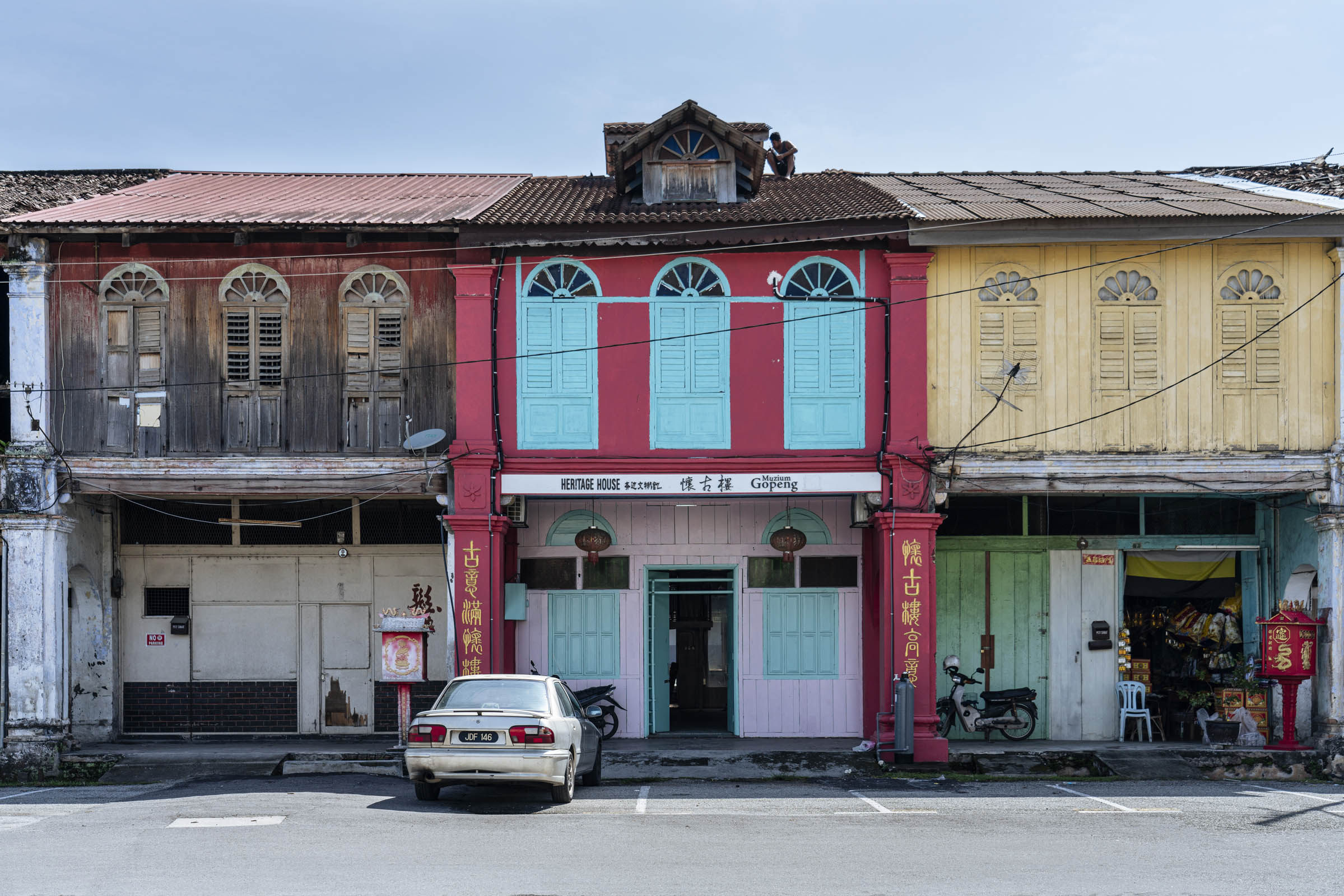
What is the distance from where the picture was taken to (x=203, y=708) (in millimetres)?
18438

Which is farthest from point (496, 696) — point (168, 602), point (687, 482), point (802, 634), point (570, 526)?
point (168, 602)

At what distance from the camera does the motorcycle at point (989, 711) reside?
1791 centimetres

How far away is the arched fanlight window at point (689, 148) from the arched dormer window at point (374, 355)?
4.41m

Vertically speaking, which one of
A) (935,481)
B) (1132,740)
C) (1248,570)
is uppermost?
(935,481)

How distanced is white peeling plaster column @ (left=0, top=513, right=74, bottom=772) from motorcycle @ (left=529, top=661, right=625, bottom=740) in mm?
6080

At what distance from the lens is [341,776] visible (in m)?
15.0

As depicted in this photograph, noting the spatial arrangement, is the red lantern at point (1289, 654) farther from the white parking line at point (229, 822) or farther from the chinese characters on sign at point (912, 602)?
the white parking line at point (229, 822)

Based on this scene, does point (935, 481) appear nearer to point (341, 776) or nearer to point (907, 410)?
point (907, 410)

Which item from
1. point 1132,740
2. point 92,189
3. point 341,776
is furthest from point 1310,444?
point 92,189

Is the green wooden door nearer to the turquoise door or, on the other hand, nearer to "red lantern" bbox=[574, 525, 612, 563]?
the turquoise door

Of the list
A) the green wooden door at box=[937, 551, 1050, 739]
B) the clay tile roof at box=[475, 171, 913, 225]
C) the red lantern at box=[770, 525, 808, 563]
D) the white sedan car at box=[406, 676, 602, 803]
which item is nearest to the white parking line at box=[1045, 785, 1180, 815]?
the white sedan car at box=[406, 676, 602, 803]

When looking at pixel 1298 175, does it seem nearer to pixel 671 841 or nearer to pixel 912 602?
pixel 912 602

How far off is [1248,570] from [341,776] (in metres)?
12.9

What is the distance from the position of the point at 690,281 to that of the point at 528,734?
6958mm
